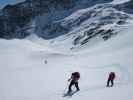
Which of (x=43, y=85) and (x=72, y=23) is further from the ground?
(x=72, y=23)

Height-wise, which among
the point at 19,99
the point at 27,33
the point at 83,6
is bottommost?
the point at 19,99

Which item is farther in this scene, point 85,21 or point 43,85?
point 85,21

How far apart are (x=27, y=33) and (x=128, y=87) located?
158 meters

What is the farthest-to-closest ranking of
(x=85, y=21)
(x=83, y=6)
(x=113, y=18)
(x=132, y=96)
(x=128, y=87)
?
1. (x=83, y=6)
2. (x=85, y=21)
3. (x=113, y=18)
4. (x=128, y=87)
5. (x=132, y=96)

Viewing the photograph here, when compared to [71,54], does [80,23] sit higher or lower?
higher

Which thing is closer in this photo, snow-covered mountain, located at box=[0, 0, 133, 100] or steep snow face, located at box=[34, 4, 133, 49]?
snow-covered mountain, located at box=[0, 0, 133, 100]

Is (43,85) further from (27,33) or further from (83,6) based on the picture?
(83,6)

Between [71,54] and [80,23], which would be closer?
[71,54]

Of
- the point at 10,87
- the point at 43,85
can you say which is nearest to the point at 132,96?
the point at 43,85

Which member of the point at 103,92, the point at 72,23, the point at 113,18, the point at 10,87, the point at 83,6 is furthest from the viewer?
the point at 83,6

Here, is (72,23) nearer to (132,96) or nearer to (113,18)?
(113,18)

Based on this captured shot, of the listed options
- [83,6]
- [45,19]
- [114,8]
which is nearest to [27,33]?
[45,19]

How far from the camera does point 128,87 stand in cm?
1608

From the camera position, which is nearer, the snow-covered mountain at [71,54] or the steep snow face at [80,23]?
the snow-covered mountain at [71,54]
